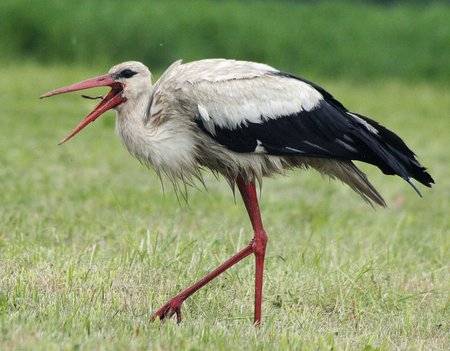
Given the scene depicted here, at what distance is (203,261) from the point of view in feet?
17.5

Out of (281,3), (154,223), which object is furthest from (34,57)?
(154,223)

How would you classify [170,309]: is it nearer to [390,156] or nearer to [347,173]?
[347,173]

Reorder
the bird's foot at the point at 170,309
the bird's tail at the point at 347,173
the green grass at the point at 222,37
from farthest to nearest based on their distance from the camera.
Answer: the green grass at the point at 222,37 → the bird's tail at the point at 347,173 → the bird's foot at the point at 170,309

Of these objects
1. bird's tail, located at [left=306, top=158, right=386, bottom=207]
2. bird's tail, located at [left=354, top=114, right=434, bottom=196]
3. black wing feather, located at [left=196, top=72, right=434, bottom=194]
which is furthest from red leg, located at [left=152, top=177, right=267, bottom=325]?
bird's tail, located at [left=354, top=114, right=434, bottom=196]

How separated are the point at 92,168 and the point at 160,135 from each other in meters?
4.47

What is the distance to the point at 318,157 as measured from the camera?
16.1ft

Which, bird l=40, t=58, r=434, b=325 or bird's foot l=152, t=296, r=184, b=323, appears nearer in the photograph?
bird's foot l=152, t=296, r=184, b=323

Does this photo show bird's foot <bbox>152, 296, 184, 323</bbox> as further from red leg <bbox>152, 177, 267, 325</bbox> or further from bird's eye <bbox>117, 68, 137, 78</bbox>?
bird's eye <bbox>117, 68, 137, 78</bbox>

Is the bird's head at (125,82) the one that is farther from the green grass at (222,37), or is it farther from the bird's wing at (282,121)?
the green grass at (222,37)

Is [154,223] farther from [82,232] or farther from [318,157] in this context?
[318,157]

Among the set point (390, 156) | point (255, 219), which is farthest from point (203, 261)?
point (390, 156)

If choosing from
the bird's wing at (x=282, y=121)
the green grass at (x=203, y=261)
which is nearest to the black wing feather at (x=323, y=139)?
the bird's wing at (x=282, y=121)

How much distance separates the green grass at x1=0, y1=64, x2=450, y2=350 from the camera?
13.7ft

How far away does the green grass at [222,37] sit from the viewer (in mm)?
15750
